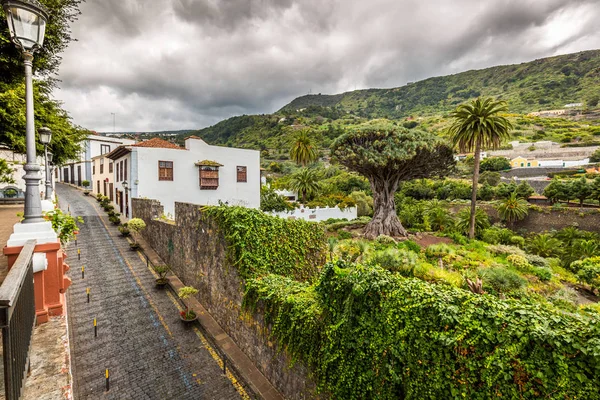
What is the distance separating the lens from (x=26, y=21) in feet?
14.3

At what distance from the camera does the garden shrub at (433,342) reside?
291 centimetres

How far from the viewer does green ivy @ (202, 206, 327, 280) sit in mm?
7773

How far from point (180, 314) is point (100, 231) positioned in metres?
12.5

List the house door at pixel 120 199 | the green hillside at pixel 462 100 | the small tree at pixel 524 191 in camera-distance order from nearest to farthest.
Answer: the house door at pixel 120 199
the small tree at pixel 524 191
the green hillside at pixel 462 100

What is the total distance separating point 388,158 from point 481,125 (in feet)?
30.3

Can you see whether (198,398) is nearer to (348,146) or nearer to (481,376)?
(481,376)

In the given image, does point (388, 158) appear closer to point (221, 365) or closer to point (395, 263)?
point (395, 263)

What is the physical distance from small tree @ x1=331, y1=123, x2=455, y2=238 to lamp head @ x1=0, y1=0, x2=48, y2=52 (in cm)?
2033

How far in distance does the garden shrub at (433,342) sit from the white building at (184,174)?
16349mm

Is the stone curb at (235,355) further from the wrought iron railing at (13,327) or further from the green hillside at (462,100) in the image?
the green hillside at (462,100)

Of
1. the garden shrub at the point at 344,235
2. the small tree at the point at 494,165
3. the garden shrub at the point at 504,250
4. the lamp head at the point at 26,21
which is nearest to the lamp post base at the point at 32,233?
the lamp head at the point at 26,21

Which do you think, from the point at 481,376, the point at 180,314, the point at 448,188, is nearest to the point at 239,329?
the point at 180,314

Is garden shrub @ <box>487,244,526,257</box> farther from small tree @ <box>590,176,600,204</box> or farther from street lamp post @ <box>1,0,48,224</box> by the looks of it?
street lamp post @ <box>1,0,48,224</box>

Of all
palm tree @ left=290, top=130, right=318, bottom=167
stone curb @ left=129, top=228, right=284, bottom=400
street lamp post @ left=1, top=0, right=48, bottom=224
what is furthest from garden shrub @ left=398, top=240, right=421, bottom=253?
palm tree @ left=290, top=130, right=318, bottom=167
